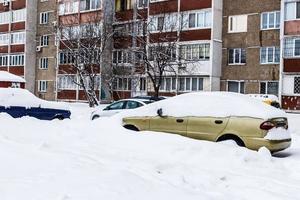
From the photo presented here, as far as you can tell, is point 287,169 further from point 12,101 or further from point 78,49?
point 78,49

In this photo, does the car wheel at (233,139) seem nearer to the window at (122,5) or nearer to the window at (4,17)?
the window at (122,5)

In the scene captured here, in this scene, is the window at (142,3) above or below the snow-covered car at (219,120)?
above

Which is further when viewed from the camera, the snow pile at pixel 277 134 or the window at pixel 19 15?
the window at pixel 19 15

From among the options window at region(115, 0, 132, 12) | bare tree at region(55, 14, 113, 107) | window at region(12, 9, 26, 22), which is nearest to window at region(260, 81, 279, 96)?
bare tree at region(55, 14, 113, 107)

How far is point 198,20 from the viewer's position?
38094 millimetres

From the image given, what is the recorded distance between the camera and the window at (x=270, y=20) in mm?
34719

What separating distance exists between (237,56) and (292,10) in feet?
19.3

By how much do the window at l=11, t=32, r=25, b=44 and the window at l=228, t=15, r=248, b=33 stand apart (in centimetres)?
2692

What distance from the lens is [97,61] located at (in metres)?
40.9

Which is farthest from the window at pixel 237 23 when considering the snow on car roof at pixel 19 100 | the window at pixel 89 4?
the snow on car roof at pixel 19 100

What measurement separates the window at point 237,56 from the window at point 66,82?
1732 centimetres

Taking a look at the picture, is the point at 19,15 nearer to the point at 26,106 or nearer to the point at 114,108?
the point at 114,108

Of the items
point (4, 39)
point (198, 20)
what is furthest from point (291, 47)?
point (4, 39)

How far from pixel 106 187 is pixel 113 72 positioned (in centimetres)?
3786
